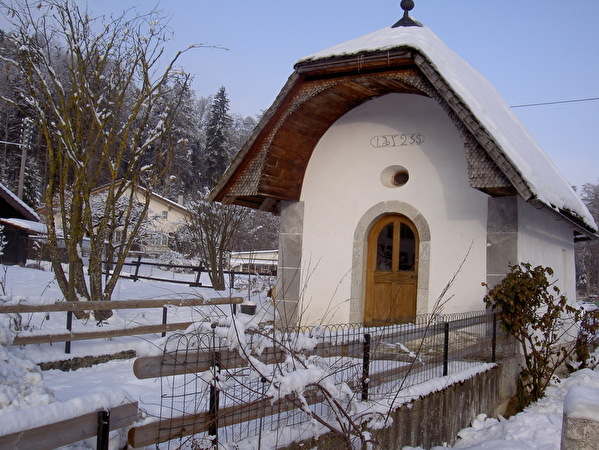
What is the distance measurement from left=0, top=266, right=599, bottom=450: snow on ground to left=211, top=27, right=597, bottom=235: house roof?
2.81 m

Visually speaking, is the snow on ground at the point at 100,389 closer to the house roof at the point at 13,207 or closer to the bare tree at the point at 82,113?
the bare tree at the point at 82,113

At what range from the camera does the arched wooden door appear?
10211 millimetres

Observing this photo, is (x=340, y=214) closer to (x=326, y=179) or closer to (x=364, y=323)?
(x=326, y=179)

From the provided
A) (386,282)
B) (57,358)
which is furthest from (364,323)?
(57,358)

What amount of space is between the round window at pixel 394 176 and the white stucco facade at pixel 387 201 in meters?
0.09

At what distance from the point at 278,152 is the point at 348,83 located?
1.86 m

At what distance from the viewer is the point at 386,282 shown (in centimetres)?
1046

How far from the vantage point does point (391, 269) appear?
1045cm

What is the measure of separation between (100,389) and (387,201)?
5725 millimetres

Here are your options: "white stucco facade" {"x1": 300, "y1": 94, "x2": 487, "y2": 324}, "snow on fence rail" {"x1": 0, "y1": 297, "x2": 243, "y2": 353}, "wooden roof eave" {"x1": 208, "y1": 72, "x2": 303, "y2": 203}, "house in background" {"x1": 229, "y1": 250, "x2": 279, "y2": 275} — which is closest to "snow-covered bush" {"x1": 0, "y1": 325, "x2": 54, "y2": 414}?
"house in background" {"x1": 229, "y1": 250, "x2": 279, "y2": 275}

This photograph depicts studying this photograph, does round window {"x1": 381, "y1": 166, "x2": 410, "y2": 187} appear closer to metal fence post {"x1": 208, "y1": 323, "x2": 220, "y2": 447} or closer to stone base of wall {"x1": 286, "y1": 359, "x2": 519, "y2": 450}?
stone base of wall {"x1": 286, "y1": 359, "x2": 519, "y2": 450}

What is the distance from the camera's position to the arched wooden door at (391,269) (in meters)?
10.2

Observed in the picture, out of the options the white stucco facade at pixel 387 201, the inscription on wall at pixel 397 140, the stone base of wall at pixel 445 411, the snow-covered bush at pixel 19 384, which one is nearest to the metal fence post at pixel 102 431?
the snow-covered bush at pixel 19 384

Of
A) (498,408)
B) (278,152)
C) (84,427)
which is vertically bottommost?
(498,408)
